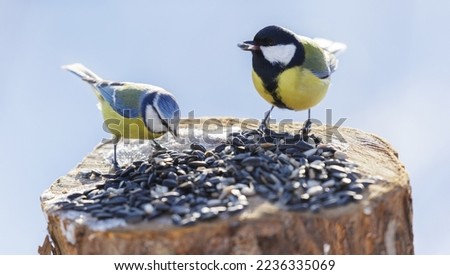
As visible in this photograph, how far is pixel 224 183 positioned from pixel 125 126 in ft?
2.44

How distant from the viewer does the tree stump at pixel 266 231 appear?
211cm

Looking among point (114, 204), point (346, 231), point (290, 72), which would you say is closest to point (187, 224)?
point (114, 204)

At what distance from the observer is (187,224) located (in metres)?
2.13

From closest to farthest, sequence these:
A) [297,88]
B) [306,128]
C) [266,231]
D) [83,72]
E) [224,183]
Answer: [266,231]
[224,183]
[297,88]
[306,128]
[83,72]

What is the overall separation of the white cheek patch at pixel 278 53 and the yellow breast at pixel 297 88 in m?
0.05

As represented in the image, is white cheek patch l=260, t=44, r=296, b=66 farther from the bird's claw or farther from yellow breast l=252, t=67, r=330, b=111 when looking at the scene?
the bird's claw

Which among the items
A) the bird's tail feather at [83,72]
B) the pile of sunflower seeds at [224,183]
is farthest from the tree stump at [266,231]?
the bird's tail feather at [83,72]

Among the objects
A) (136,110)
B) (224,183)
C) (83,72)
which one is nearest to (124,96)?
(136,110)

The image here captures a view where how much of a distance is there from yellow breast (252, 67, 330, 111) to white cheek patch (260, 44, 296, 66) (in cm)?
5

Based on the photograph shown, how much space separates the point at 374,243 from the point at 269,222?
1.31 feet

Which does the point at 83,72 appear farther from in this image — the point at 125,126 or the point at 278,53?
the point at 278,53

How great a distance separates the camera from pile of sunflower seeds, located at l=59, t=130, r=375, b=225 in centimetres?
224

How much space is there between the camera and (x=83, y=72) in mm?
3266

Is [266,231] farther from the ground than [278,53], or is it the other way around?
[278,53]
